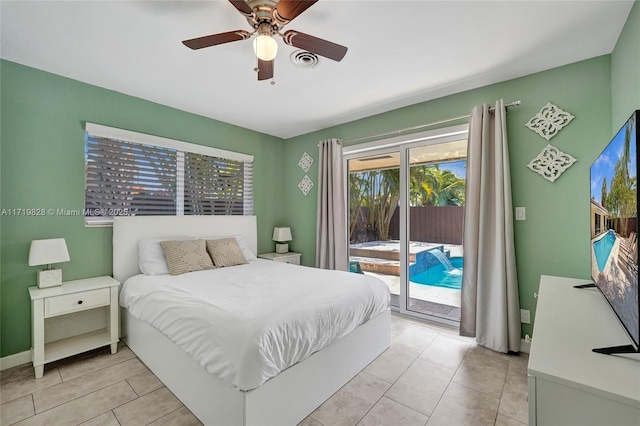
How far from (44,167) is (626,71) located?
4.59 m

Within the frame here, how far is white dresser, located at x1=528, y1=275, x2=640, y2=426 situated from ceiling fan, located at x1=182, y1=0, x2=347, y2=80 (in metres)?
1.81

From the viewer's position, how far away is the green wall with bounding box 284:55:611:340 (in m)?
2.29

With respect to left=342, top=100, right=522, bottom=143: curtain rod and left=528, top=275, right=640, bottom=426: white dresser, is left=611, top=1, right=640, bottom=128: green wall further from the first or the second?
left=528, top=275, right=640, bottom=426: white dresser

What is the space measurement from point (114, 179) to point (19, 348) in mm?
1640

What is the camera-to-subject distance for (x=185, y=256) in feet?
9.45

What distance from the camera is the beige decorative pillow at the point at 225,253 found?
3.11m

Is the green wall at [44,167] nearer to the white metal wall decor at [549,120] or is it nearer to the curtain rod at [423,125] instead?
the curtain rod at [423,125]

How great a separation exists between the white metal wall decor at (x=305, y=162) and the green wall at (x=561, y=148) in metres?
2.11

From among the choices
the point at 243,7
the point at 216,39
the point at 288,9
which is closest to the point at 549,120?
the point at 288,9

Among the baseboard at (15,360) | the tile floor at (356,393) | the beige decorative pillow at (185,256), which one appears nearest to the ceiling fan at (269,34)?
the beige decorative pillow at (185,256)

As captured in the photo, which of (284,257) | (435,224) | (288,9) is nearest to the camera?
(288,9)

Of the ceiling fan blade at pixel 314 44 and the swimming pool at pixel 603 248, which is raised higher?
the ceiling fan blade at pixel 314 44

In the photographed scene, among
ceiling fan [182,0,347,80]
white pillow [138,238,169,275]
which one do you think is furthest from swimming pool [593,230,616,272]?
white pillow [138,238,169,275]

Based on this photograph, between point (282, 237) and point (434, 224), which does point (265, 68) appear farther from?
point (282, 237)
